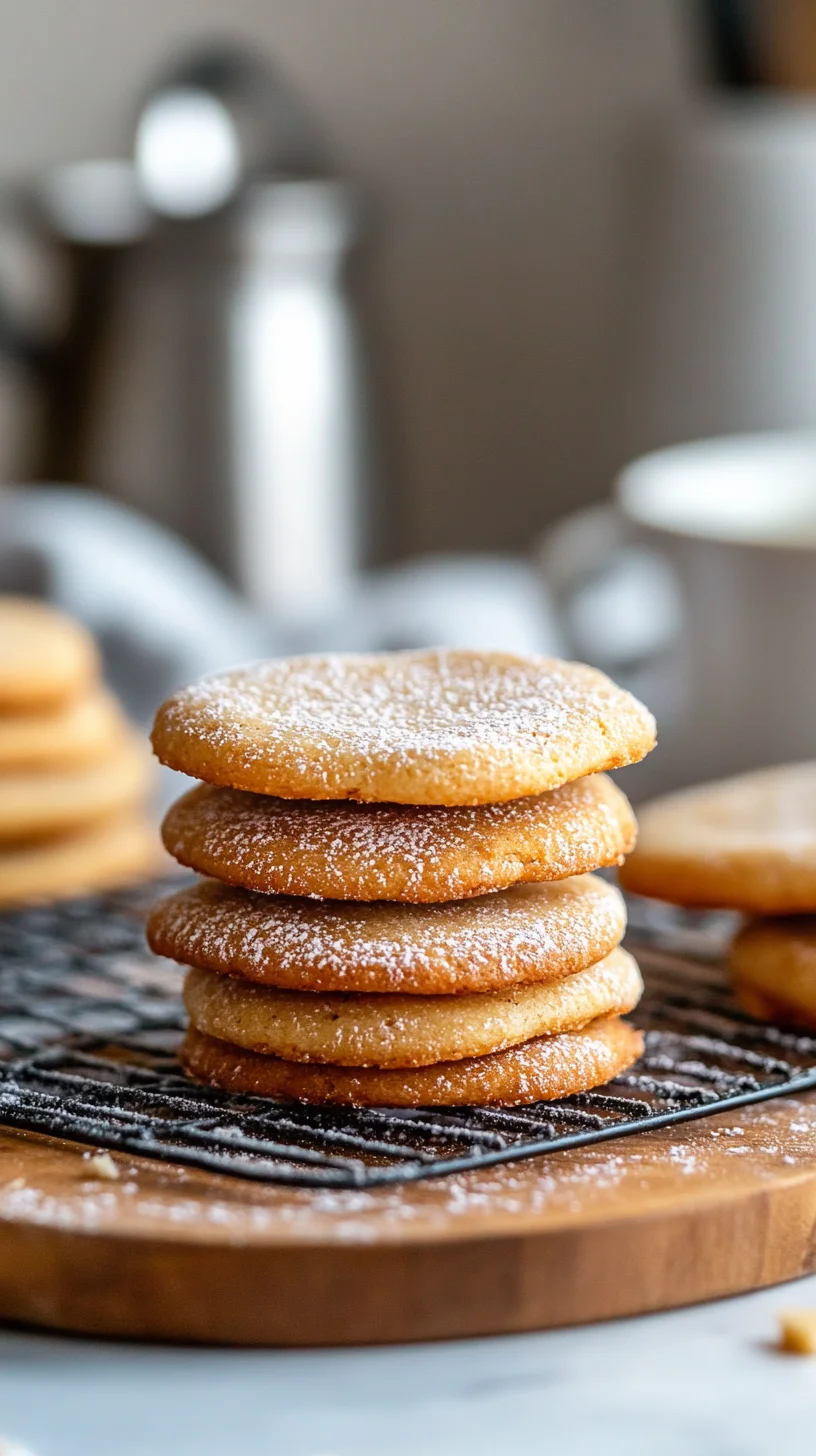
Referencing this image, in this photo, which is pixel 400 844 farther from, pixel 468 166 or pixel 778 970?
pixel 468 166

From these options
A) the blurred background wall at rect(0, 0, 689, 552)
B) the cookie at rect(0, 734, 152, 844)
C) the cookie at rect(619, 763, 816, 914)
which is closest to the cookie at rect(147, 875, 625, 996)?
the cookie at rect(619, 763, 816, 914)

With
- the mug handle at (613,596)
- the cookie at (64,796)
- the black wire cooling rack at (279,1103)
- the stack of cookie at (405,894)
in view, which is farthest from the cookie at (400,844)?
the mug handle at (613,596)

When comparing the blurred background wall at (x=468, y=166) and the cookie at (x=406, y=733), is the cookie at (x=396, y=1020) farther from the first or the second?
the blurred background wall at (x=468, y=166)

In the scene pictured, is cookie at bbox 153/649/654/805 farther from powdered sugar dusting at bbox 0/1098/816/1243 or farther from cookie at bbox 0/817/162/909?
cookie at bbox 0/817/162/909

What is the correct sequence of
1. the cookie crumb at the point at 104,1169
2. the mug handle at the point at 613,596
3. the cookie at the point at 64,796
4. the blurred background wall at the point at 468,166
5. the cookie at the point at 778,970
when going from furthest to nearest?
the blurred background wall at the point at 468,166 < the mug handle at the point at 613,596 < the cookie at the point at 64,796 < the cookie at the point at 778,970 < the cookie crumb at the point at 104,1169

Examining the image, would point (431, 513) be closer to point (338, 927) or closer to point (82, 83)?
point (82, 83)
